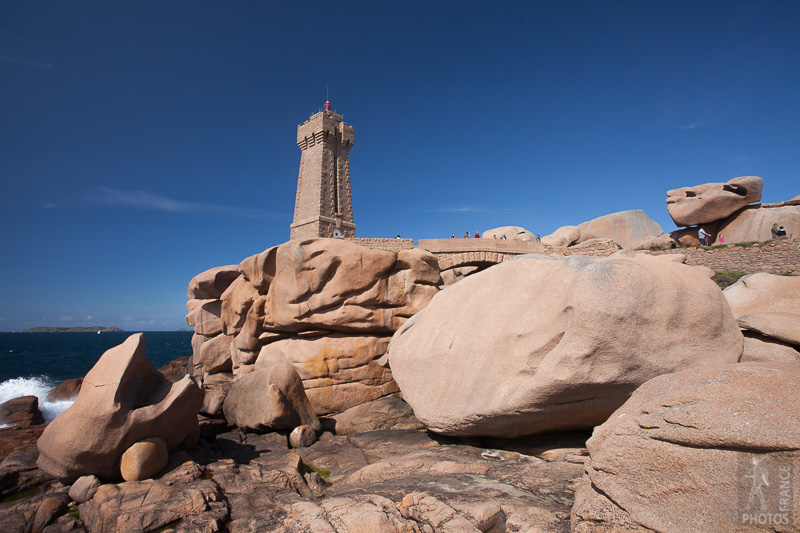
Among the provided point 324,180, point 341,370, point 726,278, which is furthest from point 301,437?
point 324,180

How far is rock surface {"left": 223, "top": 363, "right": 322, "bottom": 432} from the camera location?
8.99 meters

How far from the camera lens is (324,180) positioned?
1041 inches

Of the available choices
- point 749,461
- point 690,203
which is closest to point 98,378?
point 749,461

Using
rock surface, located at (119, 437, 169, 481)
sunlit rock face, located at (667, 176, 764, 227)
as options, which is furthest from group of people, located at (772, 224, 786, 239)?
rock surface, located at (119, 437, 169, 481)

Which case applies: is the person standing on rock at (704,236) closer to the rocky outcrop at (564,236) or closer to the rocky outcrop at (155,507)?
the rocky outcrop at (564,236)

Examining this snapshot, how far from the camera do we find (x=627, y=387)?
17.2 ft

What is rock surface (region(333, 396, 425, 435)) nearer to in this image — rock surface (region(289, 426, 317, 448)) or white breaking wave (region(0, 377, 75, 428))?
rock surface (region(289, 426, 317, 448))

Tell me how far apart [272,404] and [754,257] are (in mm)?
19407

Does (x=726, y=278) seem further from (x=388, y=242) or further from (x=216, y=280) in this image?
(x=216, y=280)

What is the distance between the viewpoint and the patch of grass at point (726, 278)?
15.3 meters

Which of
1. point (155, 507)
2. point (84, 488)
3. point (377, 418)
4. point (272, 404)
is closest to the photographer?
point (155, 507)

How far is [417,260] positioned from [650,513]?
9610 millimetres

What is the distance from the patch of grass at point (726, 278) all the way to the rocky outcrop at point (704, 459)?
14.7 m

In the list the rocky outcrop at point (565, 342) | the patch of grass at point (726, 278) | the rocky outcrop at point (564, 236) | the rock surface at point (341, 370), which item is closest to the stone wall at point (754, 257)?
the patch of grass at point (726, 278)
